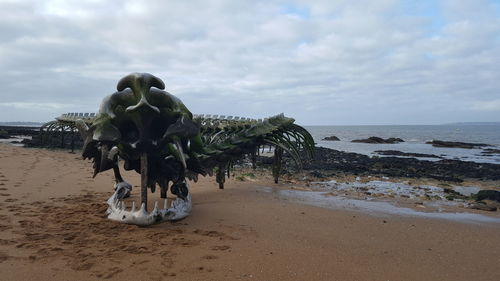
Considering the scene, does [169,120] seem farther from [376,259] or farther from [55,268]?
[376,259]

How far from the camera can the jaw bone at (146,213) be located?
16.8ft

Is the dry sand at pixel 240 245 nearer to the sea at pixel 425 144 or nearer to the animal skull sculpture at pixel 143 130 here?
the animal skull sculpture at pixel 143 130

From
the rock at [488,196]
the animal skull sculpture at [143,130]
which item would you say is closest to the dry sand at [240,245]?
the animal skull sculpture at [143,130]

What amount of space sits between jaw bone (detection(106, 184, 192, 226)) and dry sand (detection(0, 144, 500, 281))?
11 cm

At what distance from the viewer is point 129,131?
17.5ft

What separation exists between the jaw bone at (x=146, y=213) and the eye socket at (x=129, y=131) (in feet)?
3.07

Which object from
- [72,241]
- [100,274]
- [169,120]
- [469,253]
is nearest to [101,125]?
[169,120]

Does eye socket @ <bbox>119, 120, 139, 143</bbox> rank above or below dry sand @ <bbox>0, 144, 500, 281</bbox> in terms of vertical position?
above

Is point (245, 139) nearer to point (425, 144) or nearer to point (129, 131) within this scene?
point (129, 131)

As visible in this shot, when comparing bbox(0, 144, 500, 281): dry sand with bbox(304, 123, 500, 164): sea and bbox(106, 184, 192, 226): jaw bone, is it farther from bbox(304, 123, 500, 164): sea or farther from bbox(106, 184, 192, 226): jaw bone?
bbox(304, 123, 500, 164): sea

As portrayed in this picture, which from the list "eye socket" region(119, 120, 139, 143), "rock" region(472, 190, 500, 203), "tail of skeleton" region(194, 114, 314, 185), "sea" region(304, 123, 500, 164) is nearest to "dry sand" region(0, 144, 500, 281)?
"tail of skeleton" region(194, 114, 314, 185)

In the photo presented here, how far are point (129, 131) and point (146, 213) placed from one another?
122cm

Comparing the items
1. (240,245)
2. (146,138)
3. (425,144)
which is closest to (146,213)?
(146,138)

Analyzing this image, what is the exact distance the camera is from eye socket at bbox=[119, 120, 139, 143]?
17.3ft
